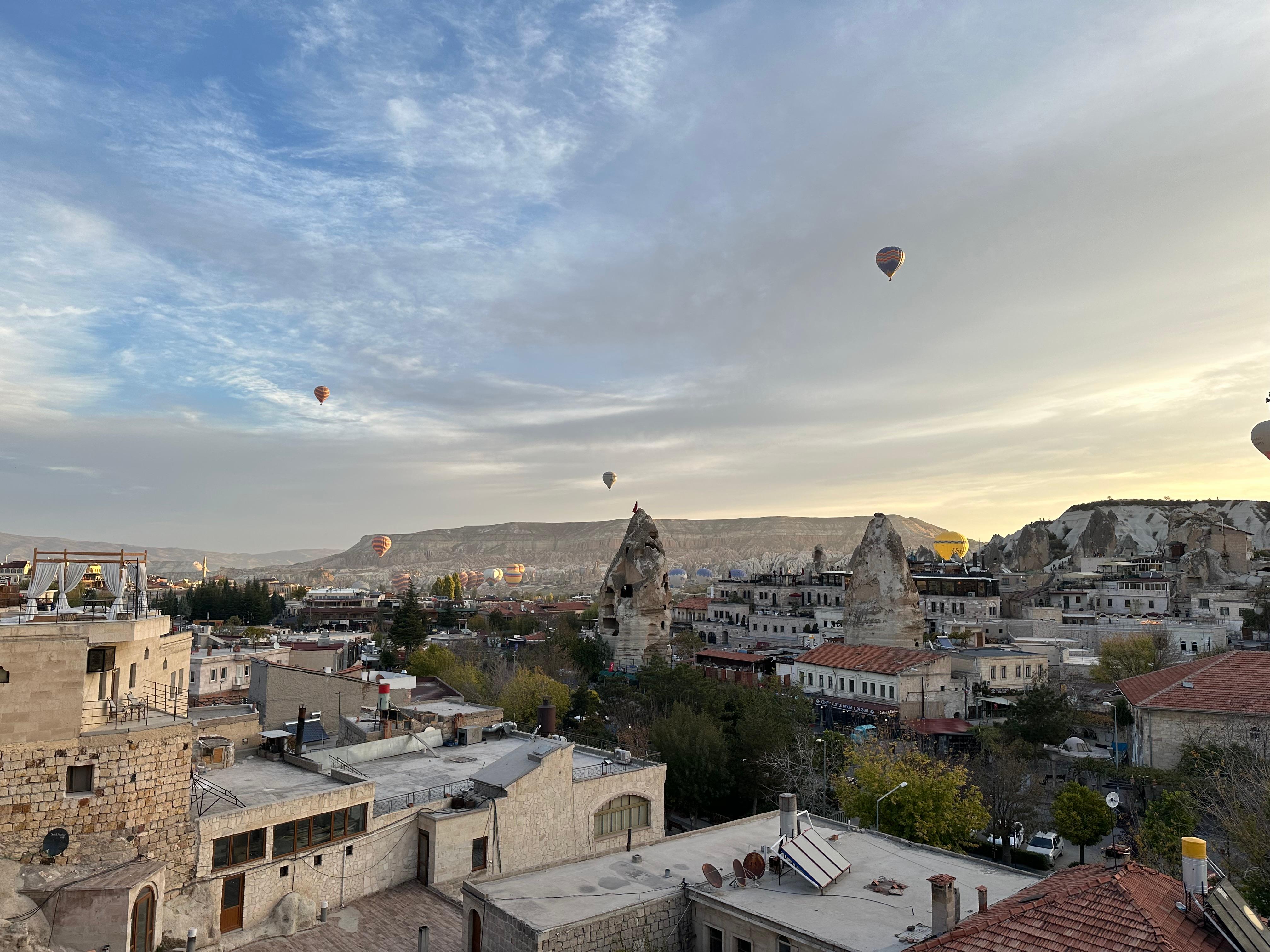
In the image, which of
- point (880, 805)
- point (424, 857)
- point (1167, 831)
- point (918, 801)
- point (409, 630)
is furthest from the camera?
point (409, 630)

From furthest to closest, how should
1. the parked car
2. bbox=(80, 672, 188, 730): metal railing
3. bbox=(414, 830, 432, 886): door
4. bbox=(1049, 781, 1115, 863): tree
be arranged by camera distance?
the parked car < bbox=(1049, 781, 1115, 863): tree < bbox=(414, 830, 432, 886): door < bbox=(80, 672, 188, 730): metal railing

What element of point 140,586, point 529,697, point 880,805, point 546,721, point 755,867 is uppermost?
point 140,586

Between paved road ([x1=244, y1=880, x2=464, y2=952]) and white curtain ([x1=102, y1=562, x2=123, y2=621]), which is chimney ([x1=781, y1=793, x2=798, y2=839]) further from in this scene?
white curtain ([x1=102, y1=562, x2=123, y2=621])

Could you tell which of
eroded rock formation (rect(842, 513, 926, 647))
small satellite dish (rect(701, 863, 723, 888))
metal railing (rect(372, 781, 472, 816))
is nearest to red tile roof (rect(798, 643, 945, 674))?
eroded rock formation (rect(842, 513, 926, 647))

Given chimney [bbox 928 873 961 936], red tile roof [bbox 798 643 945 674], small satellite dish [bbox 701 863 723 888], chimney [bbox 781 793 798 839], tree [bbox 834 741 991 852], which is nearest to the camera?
chimney [bbox 928 873 961 936]

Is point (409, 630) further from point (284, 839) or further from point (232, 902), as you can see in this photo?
point (232, 902)

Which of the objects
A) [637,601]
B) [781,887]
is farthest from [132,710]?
[637,601]

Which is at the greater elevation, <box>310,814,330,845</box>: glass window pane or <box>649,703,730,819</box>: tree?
<box>310,814,330,845</box>: glass window pane

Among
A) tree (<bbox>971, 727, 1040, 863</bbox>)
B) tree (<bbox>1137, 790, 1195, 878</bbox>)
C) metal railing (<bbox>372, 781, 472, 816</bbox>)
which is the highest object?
metal railing (<bbox>372, 781, 472, 816</bbox>)
